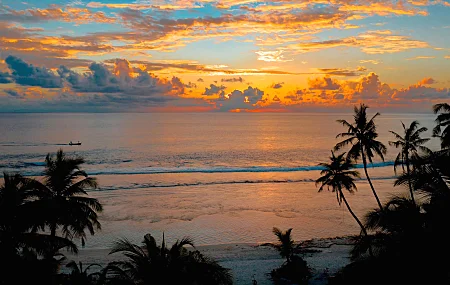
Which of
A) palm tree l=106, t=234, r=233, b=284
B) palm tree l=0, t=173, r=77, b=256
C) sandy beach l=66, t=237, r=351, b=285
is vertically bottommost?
sandy beach l=66, t=237, r=351, b=285

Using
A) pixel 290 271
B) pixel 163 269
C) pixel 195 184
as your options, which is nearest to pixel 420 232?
pixel 163 269

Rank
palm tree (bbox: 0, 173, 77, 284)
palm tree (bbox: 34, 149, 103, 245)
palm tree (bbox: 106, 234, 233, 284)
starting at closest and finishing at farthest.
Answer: palm tree (bbox: 106, 234, 233, 284)
palm tree (bbox: 0, 173, 77, 284)
palm tree (bbox: 34, 149, 103, 245)

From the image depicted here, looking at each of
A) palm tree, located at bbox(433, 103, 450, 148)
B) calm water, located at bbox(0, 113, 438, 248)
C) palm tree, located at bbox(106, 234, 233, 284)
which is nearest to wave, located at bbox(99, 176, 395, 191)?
calm water, located at bbox(0, 113, 438, 248)

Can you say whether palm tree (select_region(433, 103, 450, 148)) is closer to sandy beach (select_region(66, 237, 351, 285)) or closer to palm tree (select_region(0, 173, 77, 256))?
sandy beach (select_region(66, 237, 351, 285))

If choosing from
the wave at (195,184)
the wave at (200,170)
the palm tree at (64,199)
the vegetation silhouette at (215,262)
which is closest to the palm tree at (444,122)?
the vegetation silhouette at (215,262)

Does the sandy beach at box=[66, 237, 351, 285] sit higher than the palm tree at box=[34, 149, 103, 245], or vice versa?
the palm tree at box=[34, 149, 103, 245]

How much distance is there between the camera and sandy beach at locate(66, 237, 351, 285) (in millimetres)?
21109

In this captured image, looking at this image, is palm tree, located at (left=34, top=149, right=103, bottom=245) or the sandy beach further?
the sandy beach

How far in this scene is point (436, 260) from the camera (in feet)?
34.3

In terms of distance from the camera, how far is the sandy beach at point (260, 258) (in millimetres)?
21109

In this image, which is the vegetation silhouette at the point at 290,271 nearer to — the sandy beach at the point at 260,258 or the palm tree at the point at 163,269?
the sandy beach at the point at 260,258

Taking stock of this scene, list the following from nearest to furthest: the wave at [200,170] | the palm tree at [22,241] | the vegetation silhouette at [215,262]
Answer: the vegetation silhouette at [215,262], the palm tree at [22,241], the wave at [200,170]

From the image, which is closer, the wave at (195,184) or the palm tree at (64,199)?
the palm tree at (64,199)

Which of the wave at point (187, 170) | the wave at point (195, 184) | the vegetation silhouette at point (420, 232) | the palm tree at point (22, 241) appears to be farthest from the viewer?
the wave at point (187, 170)
